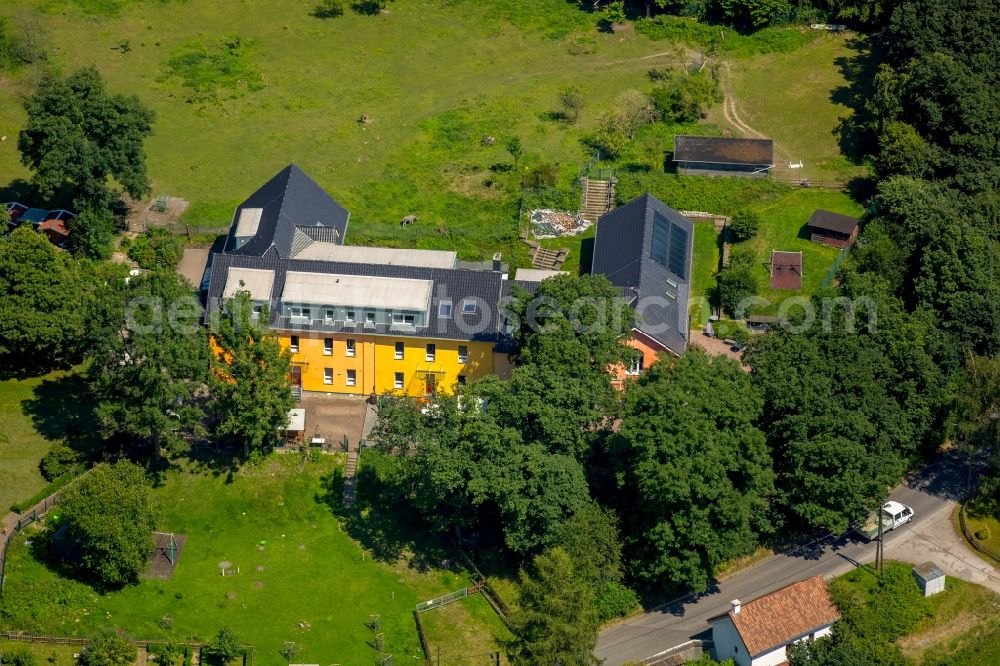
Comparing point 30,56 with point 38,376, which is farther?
point 30,56

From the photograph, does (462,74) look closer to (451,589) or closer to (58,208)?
(58,208)

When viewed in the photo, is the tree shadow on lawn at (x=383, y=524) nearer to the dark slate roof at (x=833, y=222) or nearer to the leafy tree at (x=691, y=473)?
the leafy tree at (x=691, y=473)

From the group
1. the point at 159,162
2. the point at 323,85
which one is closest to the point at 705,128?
the point at 323,85

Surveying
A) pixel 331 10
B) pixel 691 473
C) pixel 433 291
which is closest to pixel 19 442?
pixel 433 291

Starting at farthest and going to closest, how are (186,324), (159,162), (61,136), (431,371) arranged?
1. (159,162)
2. (61,136)
3. (431,371)
4. (186,324)

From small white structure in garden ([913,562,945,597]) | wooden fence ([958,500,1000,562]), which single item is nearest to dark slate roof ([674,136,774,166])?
wooden fence ([958,500,1000,562])

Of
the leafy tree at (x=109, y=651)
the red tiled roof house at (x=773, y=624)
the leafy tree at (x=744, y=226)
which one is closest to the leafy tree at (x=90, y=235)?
the leafy tree at (x=109, y=651)

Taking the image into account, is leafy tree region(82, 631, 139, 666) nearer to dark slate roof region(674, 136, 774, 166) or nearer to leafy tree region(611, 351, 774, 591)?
leafy tree region(611, 351, 774, 591)
